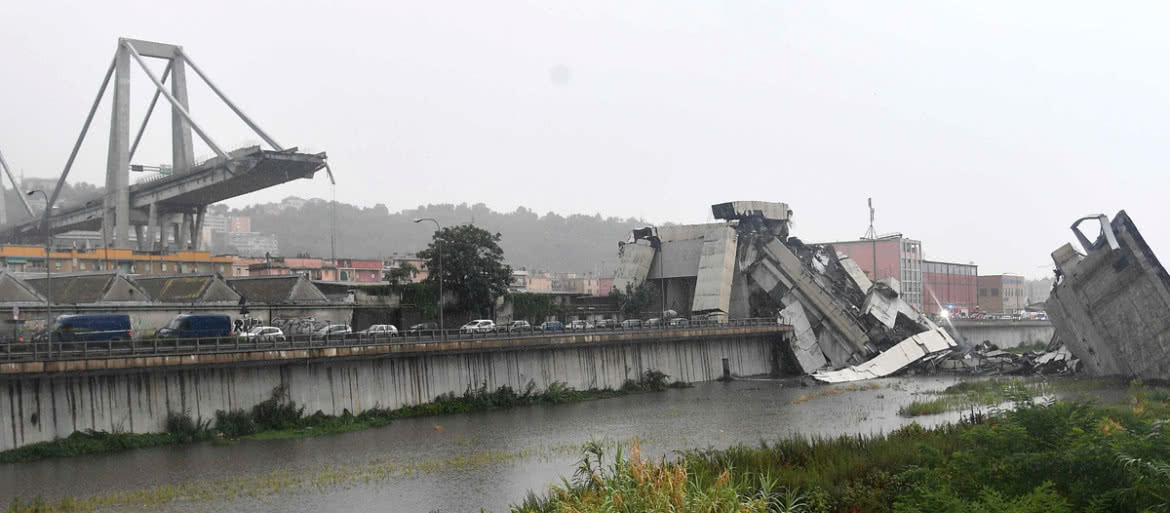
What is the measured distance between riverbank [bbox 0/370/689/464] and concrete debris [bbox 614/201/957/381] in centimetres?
2578

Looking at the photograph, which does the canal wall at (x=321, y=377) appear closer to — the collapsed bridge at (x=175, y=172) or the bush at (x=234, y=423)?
the bush at (x=234, y=423)

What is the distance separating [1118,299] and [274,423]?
4531 cm

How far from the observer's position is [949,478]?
20375 mm

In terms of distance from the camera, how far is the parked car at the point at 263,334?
43656 millimetres

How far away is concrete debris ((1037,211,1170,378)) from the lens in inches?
2172

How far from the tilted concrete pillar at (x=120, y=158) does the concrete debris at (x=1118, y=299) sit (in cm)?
7428

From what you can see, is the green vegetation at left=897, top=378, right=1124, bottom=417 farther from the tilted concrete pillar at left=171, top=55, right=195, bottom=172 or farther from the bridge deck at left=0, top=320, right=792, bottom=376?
the tilted concrete pillar at left=171, top=55, right=195, bottom=172

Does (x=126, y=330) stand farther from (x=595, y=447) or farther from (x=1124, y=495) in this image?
(x=1124, y=495)

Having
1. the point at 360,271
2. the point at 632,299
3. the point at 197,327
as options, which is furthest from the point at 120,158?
the point at 197,327

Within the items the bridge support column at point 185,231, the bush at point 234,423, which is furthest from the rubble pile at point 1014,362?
the bridge support column at point 185,231

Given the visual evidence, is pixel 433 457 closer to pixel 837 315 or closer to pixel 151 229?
pixel 837 315

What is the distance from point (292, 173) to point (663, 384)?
37621 millimetres

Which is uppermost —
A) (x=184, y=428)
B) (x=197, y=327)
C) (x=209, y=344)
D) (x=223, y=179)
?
(x=223, y=179)

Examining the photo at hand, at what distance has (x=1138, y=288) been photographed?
5588cm
